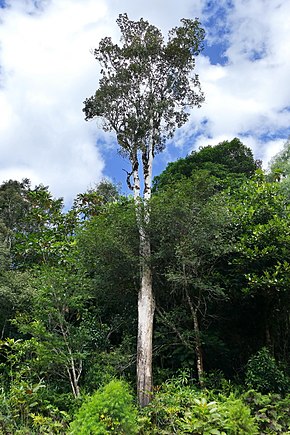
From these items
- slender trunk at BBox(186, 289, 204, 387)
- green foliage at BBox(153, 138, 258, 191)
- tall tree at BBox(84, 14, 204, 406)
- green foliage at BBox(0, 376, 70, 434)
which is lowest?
green foliage at BBox(0, 376, 70, 434)

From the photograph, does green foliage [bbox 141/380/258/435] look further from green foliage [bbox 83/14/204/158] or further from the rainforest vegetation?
green foliage [bbox 83/14/204/158]

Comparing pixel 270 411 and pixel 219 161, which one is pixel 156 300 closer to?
pixel 270 411

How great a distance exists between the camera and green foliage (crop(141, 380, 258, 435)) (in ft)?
12.7

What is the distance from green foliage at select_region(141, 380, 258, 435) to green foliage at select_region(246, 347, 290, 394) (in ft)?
2.42

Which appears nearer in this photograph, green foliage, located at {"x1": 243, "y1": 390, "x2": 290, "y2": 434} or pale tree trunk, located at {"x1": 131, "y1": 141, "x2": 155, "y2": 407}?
green foliage, located at {"x1": 243, "y1": 390, "x2": 290, "y2": 434}

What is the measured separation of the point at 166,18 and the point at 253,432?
7759 mm

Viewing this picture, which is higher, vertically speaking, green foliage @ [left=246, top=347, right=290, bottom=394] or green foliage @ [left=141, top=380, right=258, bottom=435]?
green foliage @ [left=246, top=347, right=290, bottom=394]

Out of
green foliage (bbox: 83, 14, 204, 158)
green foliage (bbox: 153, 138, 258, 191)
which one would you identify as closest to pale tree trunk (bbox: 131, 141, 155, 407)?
green foliage (bbox: 83, 14, 204, 158)

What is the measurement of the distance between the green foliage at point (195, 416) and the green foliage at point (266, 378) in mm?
736

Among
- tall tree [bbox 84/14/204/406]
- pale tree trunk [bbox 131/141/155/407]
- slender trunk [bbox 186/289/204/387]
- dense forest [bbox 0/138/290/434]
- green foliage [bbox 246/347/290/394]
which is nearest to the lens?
dense forest [bbox 0/138/290/434]

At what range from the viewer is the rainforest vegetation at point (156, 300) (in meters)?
5.31

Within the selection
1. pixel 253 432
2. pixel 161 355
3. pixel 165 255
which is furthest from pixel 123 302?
pixel 253 432

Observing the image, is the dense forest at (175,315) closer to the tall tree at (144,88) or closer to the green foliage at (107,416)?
the green foliage at (107,416)

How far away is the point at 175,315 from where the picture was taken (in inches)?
252
